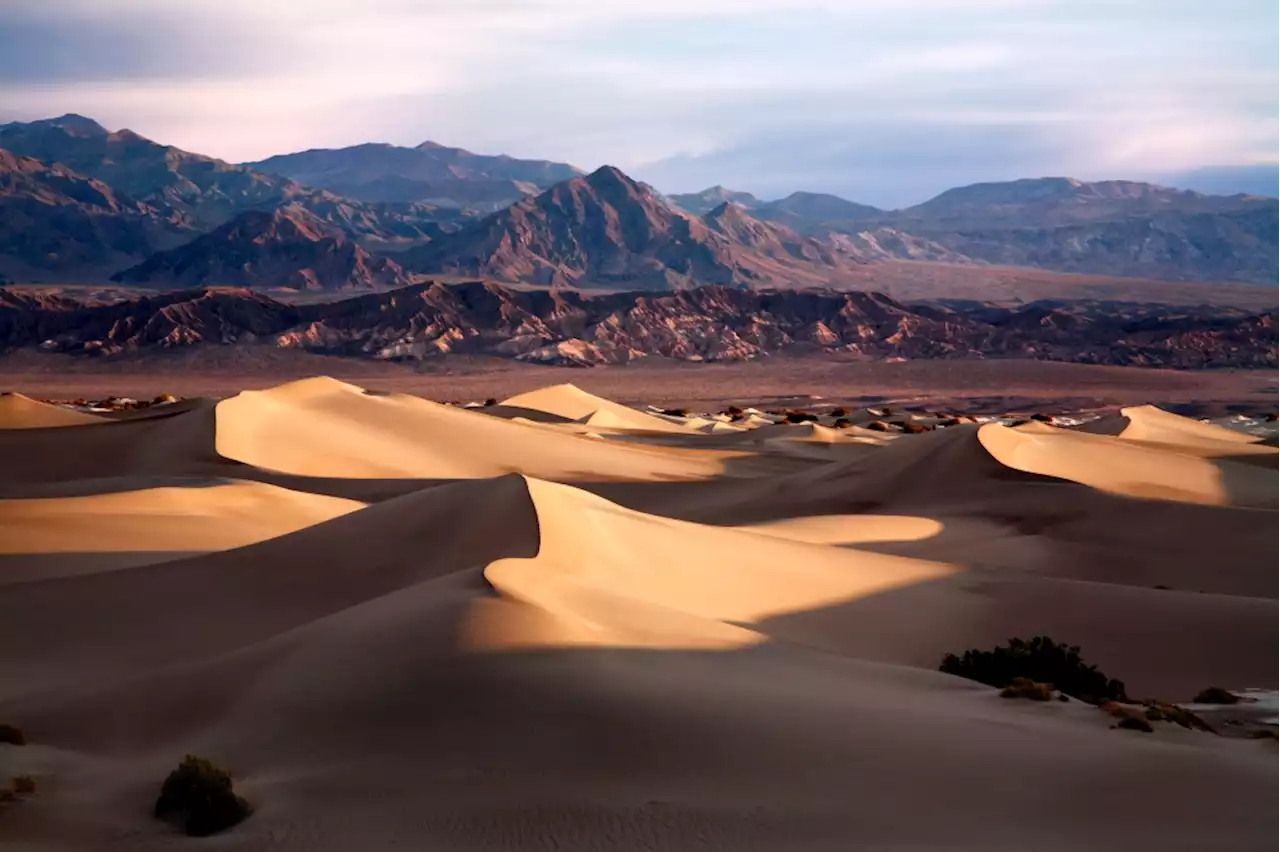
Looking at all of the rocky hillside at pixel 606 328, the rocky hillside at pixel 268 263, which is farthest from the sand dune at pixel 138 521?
the rocky hillside at pixel 268 263

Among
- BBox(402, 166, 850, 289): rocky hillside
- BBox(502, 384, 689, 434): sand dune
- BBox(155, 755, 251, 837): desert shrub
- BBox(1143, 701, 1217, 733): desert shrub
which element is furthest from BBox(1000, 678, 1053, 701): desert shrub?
BBox(402, 166, 850, 289): rocky hillside

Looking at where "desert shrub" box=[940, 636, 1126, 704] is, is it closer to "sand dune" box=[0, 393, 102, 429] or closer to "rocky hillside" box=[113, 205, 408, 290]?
"sand dune" box=[0, 393, 102, 429]

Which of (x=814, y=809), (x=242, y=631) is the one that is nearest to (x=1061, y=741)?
(x=814, y=809)

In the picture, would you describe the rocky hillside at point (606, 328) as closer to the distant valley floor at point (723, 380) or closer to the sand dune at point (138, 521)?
the distant valley floor at point (723, 380)

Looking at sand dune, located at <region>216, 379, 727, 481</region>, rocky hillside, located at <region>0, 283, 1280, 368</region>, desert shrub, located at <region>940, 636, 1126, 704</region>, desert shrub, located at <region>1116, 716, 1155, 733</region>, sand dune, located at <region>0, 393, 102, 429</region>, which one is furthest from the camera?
rocky hillside, located at <region>0, 283, 1280, 368</region>

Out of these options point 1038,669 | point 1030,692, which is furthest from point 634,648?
point 1038,669

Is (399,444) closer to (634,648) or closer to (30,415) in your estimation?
(30,415)

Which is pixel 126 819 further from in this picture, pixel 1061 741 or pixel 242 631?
pixel 242 631
